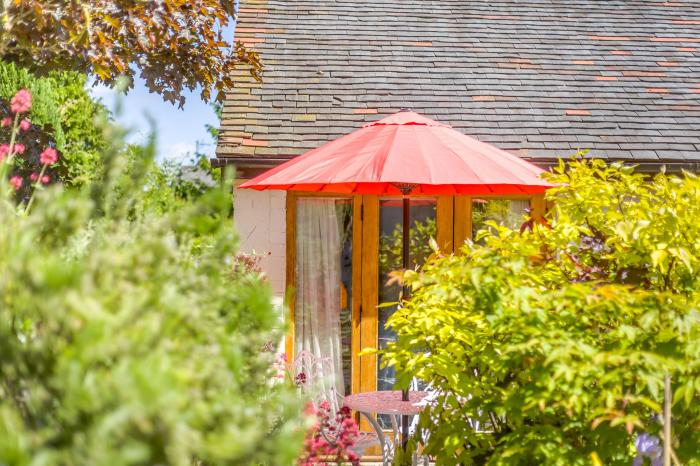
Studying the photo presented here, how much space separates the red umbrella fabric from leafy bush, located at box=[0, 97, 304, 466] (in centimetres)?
294

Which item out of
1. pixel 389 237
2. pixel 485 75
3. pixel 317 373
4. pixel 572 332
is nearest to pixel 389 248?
pixel 389 237

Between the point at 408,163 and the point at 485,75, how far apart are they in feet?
15.0

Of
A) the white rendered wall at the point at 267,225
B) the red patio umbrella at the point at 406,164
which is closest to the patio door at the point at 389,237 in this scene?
the white rendered wall at the point at 267,225

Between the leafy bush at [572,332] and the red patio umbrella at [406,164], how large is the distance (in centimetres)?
104

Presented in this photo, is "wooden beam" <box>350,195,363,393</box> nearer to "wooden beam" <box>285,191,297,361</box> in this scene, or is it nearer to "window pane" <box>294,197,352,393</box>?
"window pane" <box>294,197,352,393</box>

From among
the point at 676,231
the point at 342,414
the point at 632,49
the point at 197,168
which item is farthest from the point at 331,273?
the point at 197,168

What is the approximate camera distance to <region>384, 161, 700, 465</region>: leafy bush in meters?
3.01

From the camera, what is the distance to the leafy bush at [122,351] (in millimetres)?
1647

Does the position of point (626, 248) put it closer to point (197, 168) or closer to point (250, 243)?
point (250, 243)

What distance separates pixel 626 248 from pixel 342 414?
159 centimetres

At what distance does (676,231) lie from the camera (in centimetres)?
353

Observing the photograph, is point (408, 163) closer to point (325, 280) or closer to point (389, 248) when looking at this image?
point (389, 248)

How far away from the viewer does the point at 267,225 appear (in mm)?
7727

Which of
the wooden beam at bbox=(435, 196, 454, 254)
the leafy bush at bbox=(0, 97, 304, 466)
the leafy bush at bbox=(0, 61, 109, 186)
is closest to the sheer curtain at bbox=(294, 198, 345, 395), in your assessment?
the wooden beam at bbox=(435, 196, 454, 254)
